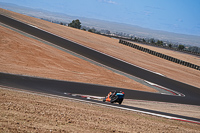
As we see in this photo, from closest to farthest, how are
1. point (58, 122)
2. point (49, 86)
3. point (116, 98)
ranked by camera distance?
point (58, 122) → point (116, 98) → point (49, 86)

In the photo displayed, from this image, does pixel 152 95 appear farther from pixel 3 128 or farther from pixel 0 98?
Answer: pixel 3 128

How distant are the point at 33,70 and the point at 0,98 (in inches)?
462

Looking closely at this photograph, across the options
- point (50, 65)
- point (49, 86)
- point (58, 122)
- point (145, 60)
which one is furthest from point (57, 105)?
point (145, 60)

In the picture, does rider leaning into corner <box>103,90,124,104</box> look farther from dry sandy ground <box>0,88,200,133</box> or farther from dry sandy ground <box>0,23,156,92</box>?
dry sandy ground <box>0,23,156,92</box>

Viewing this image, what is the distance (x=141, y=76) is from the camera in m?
26.8

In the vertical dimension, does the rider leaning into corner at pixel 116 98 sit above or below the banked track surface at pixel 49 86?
above

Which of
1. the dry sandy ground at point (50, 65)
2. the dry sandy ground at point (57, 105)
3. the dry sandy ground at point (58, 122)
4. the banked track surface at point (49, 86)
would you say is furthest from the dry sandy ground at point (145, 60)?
the dry sandy ground at point (58, 122)

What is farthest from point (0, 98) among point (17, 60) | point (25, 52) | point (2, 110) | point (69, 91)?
point (25, 52)

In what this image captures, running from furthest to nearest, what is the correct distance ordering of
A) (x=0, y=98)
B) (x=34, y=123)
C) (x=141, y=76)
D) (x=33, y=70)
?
1. (x=141, y=76)
2. (x=33, y=70)
3. (x=0, y=98)
4. (x=34, y=123)

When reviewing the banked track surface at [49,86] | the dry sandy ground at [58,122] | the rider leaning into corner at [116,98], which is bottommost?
the banked track surface at [49,86]

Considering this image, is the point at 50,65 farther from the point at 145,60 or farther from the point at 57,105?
the point at 145,60

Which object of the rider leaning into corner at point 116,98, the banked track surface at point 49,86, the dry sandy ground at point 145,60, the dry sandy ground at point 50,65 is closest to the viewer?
the rider leaning into corner at point 116,98

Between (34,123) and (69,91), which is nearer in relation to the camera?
(34,123)

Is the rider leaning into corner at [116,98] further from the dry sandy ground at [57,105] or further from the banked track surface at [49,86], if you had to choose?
the dry sandy ground at [57,105]
